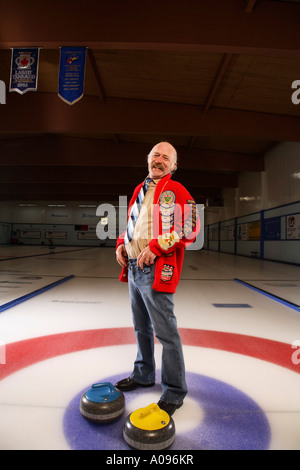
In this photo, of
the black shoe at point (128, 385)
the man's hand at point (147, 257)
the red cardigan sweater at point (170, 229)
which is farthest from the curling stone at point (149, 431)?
the man's hand at point (147, 257)

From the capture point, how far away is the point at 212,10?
467 centimetres

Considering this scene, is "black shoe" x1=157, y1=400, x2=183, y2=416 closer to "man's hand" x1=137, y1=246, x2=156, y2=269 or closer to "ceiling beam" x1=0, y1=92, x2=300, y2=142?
"man's hand" x1=137, y1=246, x2=156, y2=269

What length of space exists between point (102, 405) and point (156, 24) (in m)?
5.50

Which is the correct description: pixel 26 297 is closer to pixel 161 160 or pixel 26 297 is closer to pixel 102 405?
pixel 102 405

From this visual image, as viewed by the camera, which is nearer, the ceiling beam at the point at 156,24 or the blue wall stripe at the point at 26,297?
the blue wall stripe at the point at 26,297

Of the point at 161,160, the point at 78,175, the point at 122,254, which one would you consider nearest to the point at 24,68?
the point at 161,160

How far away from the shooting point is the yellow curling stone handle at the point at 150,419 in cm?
117

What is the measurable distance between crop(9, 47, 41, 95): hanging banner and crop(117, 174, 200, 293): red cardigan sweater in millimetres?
4640

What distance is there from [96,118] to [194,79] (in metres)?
2.74

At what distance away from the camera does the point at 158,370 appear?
1.93 m

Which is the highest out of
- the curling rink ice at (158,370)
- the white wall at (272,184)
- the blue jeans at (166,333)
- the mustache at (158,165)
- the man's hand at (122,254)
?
the white wall at (272,184)

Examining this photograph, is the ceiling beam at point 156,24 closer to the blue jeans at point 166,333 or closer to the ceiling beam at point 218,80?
the ceiling beam at point 218,80

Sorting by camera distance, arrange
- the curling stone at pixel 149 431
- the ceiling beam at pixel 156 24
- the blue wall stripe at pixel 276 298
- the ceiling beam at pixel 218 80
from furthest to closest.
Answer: the ceiling beam at pixel 218 80 < the ceiling beam at pixel 156 24 < the blue wall stripe at pixel 276 298 < the curling stone at pixel 149 431

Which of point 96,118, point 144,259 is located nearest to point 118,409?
point 144,259
